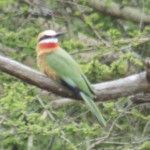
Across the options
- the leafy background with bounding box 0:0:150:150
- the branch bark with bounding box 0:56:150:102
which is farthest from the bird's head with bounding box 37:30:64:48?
the leafy background with bounding box 0:0:150:150

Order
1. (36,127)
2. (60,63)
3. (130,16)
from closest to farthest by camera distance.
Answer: (60,63)
(36,127)
(130,16)

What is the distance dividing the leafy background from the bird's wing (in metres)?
0.94

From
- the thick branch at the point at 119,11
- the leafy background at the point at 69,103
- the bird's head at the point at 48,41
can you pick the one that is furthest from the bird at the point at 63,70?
the thick branch at the point at 119,11

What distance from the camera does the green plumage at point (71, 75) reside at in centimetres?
494

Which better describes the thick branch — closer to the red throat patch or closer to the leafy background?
the leafy background

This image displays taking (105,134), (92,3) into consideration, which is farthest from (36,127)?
(92,3)

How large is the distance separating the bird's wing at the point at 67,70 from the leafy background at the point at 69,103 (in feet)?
3.08

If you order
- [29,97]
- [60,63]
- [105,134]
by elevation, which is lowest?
[105,134]

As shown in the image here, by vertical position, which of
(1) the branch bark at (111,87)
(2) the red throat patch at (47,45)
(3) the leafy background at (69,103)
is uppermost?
(2) the red throat patch at (47,45)

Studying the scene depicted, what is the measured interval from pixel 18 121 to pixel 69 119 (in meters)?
0.52

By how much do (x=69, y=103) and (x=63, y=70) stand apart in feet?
4.78

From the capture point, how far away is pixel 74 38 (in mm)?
7148

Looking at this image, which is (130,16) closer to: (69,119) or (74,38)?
(74,38)

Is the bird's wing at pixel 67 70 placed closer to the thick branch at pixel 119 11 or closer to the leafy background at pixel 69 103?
the leafy background at pixel 69 103
